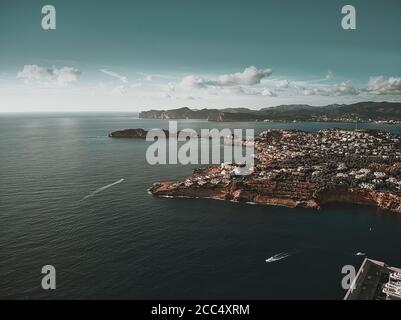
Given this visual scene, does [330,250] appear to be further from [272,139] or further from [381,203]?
[272,139]

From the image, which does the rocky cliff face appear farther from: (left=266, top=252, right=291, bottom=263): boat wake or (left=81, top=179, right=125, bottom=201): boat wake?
(left=266, top=252, right=291, bottom=263): boat wake

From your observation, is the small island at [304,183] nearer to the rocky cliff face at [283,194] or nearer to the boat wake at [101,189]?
the rocky cliff face at [283,194]

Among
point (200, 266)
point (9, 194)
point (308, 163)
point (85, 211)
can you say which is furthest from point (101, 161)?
point (200, 266)

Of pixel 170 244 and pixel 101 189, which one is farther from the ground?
pixel 101 189

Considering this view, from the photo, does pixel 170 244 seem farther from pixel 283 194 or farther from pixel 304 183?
pixel 304 183

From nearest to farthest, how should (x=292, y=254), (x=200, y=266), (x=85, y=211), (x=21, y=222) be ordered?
(x=200, y=266)
(x=292, y=254)
(x=21, y=222)
(x=85, y=211)

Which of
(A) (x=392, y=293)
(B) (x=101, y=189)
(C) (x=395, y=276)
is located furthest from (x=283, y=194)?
(B) (x=101, y=189)

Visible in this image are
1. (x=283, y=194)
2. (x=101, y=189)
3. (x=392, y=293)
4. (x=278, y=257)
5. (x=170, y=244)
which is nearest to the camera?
(x=392, y=293)

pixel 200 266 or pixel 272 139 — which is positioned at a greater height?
pixel 272 139
